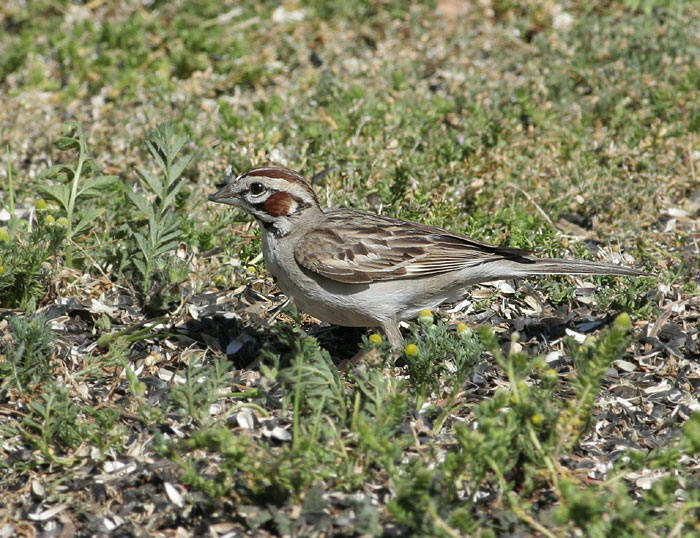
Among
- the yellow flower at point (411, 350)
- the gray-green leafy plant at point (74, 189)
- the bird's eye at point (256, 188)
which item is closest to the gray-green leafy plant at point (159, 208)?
the gray-green leafy plant at point (74, 189)

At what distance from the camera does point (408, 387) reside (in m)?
5.35

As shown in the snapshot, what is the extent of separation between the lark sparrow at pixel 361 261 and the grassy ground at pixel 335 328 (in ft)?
1.17

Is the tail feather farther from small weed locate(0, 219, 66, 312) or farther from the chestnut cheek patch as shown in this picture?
small weed locate(0, 219, 66, 312)

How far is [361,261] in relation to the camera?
5.68 m

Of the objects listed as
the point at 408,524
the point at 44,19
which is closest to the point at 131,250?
the point at 408,524

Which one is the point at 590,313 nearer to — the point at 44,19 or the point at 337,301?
the point at 337,301

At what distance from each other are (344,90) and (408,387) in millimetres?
4063

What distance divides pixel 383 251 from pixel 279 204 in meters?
0.72

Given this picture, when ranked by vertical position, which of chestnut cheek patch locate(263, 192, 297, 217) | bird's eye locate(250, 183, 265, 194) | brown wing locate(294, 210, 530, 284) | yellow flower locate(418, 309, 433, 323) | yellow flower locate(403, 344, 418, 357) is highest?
bird's eye locate(250, 183, 265, 194)

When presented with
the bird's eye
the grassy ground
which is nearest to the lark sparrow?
the bird's eye

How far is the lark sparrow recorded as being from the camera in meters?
5.61

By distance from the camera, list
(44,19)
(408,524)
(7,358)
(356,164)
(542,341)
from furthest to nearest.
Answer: (44,19) < (356,164) < (542,341) < (7,358) < (408,524)

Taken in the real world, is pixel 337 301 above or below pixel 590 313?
above

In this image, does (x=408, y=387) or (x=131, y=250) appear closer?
(x=408, y=387)
